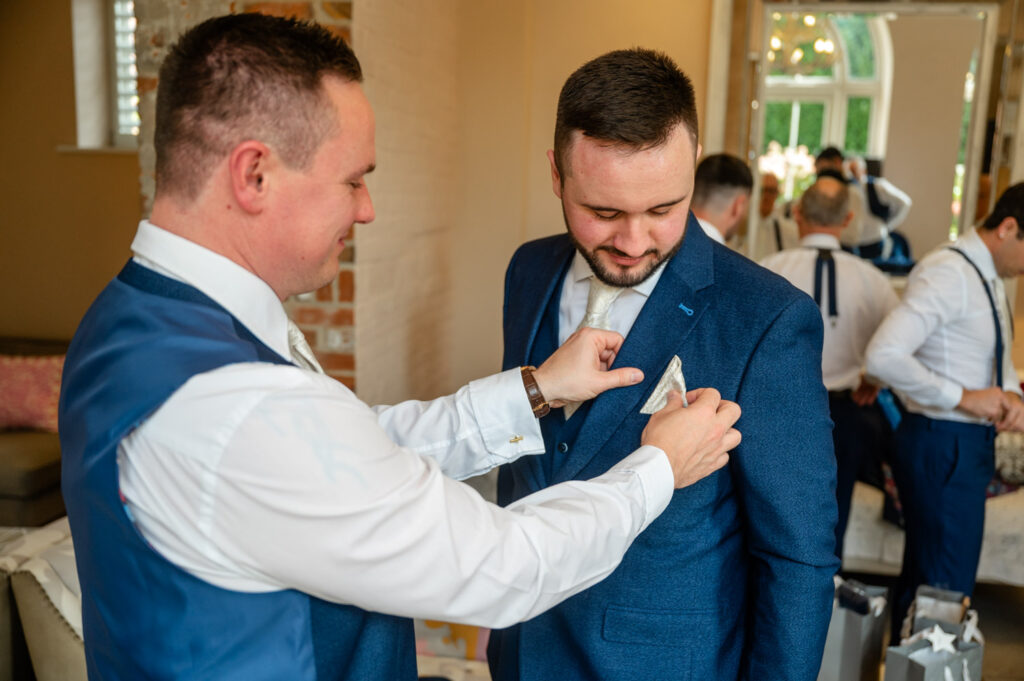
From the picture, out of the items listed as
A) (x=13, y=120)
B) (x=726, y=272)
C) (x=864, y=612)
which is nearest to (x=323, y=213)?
(x=726, y=272)

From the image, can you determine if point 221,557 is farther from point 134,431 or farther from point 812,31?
point 812,31

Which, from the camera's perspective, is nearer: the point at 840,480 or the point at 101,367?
the point at 101,367

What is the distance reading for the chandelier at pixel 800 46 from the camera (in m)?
4.16

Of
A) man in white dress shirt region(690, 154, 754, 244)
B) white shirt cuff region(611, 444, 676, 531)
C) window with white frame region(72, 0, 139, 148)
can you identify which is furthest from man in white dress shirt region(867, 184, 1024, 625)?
window with white frame region(72, 0, 139, 148)

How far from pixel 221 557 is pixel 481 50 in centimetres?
393

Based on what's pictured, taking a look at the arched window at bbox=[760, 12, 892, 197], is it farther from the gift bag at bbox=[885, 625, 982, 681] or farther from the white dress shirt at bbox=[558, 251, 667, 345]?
the white dress shirt at bbox=[558, 251, 667, 345]

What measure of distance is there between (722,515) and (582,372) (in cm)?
32

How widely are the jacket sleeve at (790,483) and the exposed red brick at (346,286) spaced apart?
167 cm

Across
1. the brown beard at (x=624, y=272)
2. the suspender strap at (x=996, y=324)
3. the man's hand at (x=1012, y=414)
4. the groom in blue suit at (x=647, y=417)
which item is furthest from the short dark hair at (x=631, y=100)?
the man's hand at (x=1012, y=414)

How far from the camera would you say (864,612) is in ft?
8.50

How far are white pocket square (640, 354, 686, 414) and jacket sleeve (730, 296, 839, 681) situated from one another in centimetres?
9

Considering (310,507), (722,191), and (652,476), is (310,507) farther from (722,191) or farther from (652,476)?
(722,191)

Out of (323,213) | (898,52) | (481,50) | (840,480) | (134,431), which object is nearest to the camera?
(134,431)

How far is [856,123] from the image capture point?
4.12m
